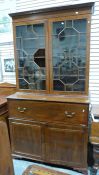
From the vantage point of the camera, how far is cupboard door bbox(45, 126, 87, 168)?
2.10m

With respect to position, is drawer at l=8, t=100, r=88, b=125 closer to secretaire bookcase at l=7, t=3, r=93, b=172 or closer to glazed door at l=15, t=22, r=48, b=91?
secretaire bookcase at l=7, t=3, r=93, b=172

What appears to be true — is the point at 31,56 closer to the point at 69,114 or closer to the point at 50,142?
the point at 69,114

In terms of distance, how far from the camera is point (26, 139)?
234 centimetres

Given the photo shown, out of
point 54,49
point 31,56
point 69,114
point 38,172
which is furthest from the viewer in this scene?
point 31,56

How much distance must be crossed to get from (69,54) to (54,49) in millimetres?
203

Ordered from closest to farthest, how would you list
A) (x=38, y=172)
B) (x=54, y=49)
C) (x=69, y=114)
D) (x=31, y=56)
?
(x=38, y=172) < (x=69, y=114) < (x=54, y=49) < (x=31, y=56)

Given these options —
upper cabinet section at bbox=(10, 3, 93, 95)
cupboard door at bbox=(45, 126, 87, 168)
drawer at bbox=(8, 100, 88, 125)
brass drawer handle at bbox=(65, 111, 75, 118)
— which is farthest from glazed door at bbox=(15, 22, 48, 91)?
cupboard door at bbox=(45, 126, 87, 168)

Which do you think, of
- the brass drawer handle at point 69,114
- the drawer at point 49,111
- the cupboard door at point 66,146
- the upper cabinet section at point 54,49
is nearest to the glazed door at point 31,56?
the upper cabinet section at point 54,49

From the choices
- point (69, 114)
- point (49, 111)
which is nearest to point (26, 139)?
point (49, 111)

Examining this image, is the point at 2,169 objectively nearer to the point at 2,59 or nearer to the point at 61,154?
the point at 61,154

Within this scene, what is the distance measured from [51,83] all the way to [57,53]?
390 mm

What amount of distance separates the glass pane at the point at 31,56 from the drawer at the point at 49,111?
0.86ft

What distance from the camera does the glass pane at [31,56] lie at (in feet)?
7.30

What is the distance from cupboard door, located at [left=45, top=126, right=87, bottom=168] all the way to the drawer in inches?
5.1
